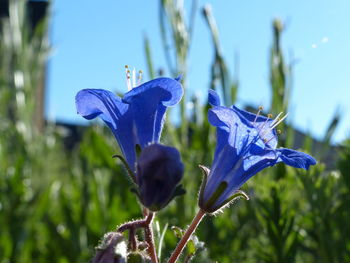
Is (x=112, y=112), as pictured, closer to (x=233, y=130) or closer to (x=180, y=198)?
(x=233, y=130)

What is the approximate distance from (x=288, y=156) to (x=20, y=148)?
5.16 feet

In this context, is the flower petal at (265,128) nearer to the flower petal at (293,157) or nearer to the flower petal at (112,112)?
the flower petal at (293,157)

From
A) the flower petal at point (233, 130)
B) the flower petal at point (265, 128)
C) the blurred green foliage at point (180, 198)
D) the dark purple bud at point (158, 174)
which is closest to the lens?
the dark purple bud at point (158, 174)

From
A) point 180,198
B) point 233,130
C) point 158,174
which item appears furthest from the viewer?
point 180,198

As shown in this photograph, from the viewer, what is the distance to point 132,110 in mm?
886

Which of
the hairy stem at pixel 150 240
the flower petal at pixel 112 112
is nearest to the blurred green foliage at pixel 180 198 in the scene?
the hairy stem at pixel 150 240

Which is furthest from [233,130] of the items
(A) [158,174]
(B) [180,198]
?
(B) [180,198]

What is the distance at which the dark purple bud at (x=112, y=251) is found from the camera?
2.49ft

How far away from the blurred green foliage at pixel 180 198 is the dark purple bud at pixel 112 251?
0.14 metres

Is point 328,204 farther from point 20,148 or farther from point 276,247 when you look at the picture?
point 20,148

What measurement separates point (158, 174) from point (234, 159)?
21cm

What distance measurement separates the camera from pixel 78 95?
2.86 ft

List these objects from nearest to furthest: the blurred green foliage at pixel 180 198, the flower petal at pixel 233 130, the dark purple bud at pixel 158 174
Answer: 1. the dark purple bud at pixel 158 174
2. the flower petal at pixel 233 130
3. the blurred green foliage at pixel 180 198

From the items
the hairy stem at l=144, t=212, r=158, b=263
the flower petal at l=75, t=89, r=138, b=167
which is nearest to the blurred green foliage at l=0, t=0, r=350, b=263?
the hairy stem at l=144, t=212, r=158, b=263
